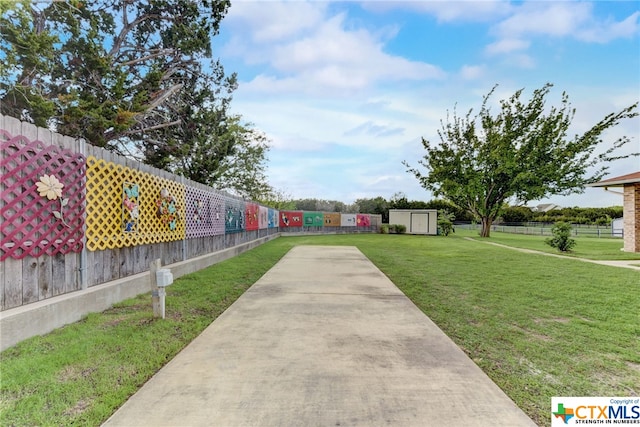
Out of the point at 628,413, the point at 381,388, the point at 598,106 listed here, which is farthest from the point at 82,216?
the point at 598,106

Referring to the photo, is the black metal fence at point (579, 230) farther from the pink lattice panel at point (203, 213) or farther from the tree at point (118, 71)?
the tree at point (118, 71)

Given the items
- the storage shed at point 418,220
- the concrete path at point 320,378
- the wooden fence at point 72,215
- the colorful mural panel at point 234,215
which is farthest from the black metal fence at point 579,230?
the wooden fence at point 72,215

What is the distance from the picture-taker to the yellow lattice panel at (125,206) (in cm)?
443

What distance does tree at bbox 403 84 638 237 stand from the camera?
2178cm

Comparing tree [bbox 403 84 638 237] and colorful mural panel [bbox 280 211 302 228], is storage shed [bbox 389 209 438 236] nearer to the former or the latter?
tree [bbox 403 84 638 237]

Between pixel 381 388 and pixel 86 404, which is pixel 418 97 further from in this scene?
pixel 86 404

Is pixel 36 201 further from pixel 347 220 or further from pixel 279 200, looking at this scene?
pixel 279 200

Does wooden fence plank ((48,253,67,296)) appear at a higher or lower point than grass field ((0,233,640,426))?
higher

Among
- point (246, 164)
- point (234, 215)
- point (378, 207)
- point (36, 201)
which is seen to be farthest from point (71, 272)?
point (378, 207)

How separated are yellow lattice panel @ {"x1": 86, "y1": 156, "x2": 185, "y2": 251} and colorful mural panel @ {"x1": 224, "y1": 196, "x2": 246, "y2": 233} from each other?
366 centimetres

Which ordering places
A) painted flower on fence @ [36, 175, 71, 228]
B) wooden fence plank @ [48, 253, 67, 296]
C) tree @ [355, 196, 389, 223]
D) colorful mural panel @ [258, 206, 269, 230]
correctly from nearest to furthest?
1. painted flower on fence @ [36, 175, 71, 228]
2. wooden fence plank @ [48, 253, 67, 296]
3. colorful mural panel @ [258, 206, 269, 230]
4. tree @ [355, 196, 389, 223]

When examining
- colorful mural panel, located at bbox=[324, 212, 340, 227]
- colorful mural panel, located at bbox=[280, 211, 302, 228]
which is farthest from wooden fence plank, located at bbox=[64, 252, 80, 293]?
colorful mural panel, located at bbox=[324, 212, 340, 227]

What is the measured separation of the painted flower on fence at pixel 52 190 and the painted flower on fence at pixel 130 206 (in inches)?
46.8

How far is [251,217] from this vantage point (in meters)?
14.0
